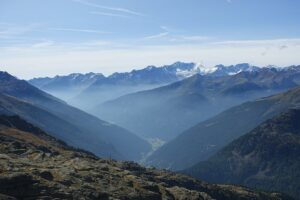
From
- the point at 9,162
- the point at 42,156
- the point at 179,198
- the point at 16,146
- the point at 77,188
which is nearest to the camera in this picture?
the point at 77,188

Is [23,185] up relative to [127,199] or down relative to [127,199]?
up

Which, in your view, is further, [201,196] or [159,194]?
[201,196]

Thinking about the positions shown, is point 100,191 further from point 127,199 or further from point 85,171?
point 85,171

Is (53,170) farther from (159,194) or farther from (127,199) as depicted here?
(159,194)

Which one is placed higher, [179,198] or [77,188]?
[77,188]

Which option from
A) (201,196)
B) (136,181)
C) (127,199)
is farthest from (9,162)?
(201,196)

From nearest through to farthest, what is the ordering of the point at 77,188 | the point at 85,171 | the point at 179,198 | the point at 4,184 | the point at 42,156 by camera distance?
1. the point at 4,184
2. the point at 77,188
3. the point at 85,171
4. the point at 179,198
5. the point at 42,156

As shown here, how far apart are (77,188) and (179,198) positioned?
155 ft

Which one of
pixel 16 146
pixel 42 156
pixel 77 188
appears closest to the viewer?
pixel 77 188

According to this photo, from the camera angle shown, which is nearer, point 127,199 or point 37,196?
point 37,196

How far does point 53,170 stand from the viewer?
12794 cm

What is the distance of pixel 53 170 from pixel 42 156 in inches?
2016

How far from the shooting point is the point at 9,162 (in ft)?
414

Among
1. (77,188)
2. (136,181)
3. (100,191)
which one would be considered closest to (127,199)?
(100,191)
